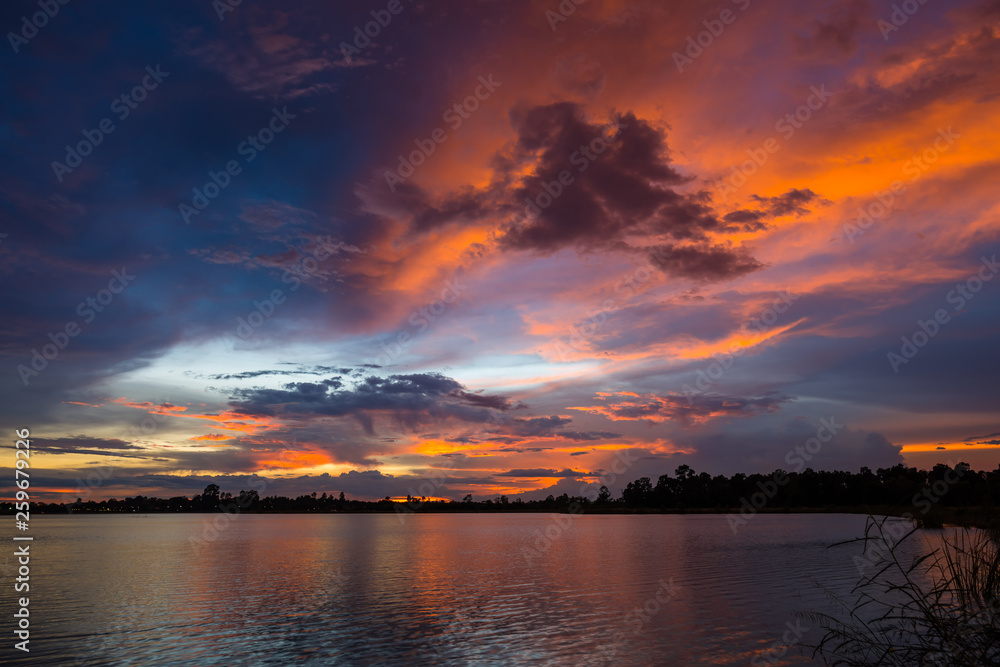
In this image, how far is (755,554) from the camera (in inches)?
2370

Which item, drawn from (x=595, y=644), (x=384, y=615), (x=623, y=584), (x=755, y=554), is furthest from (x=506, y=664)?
(x=755, y=554)

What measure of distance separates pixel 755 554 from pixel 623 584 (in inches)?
1035

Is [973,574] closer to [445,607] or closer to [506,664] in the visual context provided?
[506,664]

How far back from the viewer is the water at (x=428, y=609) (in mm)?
23344

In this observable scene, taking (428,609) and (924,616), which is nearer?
(924,616)

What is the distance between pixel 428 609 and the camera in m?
32.8

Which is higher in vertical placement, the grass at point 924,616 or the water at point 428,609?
the grass at point 924,616

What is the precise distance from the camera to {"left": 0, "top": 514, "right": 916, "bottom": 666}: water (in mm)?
23344
